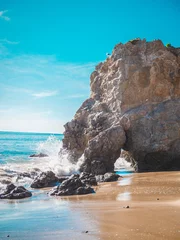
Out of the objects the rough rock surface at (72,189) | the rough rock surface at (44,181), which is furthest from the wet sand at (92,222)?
the rough rock surface at (44,181)

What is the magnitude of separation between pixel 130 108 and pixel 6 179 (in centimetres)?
1023

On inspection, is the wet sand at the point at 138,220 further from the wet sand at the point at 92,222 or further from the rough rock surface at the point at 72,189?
the rough rock surface at the point at 72,189

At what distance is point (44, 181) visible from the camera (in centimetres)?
1507

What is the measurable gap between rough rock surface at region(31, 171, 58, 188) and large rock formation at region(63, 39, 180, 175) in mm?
4926

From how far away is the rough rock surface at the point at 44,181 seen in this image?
586 inches

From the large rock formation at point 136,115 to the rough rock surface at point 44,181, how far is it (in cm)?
493

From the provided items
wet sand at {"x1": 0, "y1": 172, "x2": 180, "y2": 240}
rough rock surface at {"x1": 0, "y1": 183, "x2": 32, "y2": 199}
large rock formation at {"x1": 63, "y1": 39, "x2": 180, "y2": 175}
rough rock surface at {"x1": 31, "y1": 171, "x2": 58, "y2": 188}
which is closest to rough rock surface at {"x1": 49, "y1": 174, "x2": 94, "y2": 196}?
rough rock surface at {"x1": 0, "y1": 183, "x2": 32, "y2": 199}

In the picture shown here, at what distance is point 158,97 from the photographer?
71.7 ft

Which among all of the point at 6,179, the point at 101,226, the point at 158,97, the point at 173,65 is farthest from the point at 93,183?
the point at 173,65

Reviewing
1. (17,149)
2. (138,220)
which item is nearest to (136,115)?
(138,220)

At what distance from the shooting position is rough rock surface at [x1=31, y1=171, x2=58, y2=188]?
14.9 m

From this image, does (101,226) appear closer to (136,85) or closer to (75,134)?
(136,85)

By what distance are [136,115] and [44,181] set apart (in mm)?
9051

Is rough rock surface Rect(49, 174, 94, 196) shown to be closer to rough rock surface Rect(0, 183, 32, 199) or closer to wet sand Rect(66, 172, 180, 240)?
rough rock surface Rect(0, 183, 32, 199)
